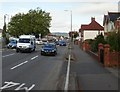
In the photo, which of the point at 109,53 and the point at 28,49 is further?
the point at 28,49

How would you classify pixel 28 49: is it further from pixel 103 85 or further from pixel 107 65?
pixel 103 85

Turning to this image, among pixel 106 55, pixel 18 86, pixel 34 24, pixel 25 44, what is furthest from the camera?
pixel 34 24

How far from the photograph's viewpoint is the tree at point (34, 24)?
10669 cm

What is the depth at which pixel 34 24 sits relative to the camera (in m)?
108

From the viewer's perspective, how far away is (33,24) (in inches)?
4274

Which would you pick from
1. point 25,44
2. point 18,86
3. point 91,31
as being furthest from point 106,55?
point 91,31

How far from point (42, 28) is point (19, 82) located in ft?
303

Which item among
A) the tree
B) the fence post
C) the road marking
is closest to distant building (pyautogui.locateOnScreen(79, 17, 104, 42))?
the tree

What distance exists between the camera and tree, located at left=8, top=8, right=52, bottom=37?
350 feet

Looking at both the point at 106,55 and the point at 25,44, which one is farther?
the point at 25,44

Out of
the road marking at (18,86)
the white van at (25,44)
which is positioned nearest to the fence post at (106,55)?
the road marking at (18,86)

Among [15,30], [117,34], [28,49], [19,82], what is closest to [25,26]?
[15,30]

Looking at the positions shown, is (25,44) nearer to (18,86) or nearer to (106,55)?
(106,55)

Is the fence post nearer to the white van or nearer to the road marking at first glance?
the road marking
